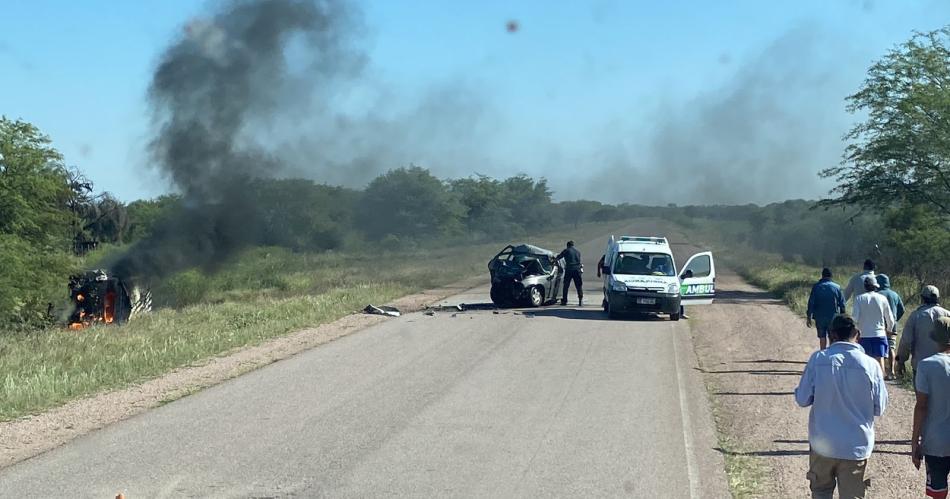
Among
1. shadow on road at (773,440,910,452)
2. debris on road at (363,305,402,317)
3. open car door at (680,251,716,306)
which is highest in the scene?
open car door at (680,251,716,306)

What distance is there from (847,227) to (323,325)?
154 ft

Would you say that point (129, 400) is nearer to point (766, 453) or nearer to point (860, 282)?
point (766, 453)

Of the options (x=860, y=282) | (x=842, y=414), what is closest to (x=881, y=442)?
(x=860, y=282)

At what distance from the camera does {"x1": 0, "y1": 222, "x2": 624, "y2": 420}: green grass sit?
1388 cm

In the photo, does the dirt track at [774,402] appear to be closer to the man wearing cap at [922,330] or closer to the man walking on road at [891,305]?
the man walking on road at [891,305]

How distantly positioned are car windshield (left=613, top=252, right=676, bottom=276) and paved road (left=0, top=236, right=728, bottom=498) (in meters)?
8.05

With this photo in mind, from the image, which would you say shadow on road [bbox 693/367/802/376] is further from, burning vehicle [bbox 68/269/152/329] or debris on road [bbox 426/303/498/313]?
burning vehicle [bbox 68/269/152/329]

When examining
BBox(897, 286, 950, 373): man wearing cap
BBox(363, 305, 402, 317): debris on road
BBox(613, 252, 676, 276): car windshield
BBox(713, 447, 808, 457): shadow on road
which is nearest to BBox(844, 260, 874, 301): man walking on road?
BBox(897, 286, 950, 373): man wearing cap

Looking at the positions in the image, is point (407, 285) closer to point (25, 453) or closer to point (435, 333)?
point (435, 333)

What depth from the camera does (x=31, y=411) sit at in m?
11.9

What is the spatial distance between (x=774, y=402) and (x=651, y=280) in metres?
11.4

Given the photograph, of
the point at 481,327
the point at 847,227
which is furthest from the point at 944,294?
the point at 847,227

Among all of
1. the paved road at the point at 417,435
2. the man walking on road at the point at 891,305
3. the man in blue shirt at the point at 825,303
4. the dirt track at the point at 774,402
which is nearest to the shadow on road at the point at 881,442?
the dirt track at the point at 774,402

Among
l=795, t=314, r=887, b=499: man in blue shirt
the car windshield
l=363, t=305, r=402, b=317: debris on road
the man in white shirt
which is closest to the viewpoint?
l=795, t=314, r=887, b=499: man in blue shirt
